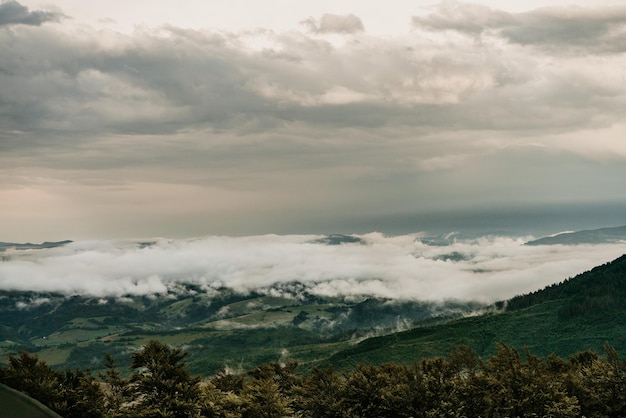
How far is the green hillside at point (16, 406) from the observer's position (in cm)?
4216

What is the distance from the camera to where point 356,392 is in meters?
99.2

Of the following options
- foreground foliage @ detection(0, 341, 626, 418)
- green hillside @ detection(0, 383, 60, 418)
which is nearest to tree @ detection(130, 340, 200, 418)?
foreground foliage @ detection(0, 341, 626, 418)

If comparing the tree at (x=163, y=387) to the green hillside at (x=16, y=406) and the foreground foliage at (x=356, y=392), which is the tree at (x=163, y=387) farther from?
the green hillside at (x=16, y=406)

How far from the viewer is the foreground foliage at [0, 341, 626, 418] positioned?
266 ft

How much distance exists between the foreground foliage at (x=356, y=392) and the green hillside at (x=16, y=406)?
35149 mm

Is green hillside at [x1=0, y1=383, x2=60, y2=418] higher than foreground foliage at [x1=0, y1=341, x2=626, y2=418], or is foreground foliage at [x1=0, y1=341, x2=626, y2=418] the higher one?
green hillside at [x1=0, y1=383, x2=60, y2=418]

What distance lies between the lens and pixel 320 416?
99438mm

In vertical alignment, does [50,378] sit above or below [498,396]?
above

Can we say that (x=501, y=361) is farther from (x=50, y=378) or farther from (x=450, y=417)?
(x=50, y=378)

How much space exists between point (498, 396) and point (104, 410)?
58166 millimetres

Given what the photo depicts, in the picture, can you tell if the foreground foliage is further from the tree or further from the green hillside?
the green hillside

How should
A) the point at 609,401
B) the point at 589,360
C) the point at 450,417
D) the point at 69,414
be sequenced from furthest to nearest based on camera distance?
the point at 589,360, the point at 609,401, the point at 450,417, the point at 69,414

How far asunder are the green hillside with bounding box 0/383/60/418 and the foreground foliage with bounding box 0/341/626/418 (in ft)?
115

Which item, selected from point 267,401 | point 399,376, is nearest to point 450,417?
point 399,376
